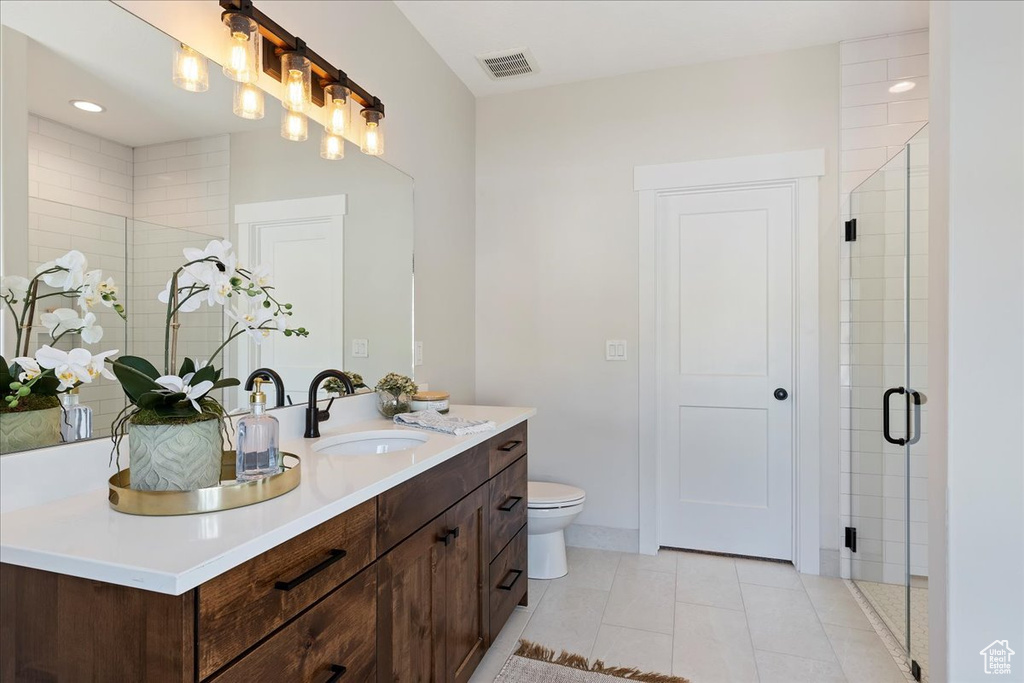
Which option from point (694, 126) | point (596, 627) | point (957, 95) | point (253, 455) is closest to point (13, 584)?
point (253, 455)

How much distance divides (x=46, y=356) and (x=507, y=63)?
2597 millimetres

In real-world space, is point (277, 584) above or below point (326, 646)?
above

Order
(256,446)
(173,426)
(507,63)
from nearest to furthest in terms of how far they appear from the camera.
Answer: (173,426) < (256,446) < (507,63)

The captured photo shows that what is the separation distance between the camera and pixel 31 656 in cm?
86

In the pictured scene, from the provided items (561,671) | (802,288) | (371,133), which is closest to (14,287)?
(371,133)

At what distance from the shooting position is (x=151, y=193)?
125 cm

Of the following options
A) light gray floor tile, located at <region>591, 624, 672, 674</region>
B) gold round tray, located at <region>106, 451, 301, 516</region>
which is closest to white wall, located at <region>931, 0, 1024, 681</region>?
light gray floor tile, located at <region>591, 624, 672, 674</region>

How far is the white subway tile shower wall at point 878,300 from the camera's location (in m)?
1.96

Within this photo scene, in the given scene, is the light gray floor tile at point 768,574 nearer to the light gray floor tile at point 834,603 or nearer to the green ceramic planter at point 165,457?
the light gray floor tile at point 834,603

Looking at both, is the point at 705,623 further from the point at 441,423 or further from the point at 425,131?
the point at 425,131

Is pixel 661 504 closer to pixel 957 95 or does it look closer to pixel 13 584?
pixel 957 95

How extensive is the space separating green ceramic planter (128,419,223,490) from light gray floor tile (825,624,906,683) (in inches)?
85.2

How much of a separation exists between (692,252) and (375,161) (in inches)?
68.9

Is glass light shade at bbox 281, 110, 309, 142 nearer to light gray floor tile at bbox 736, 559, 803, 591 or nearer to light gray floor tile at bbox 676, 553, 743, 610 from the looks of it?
light gray floor tile at bbox 676, 553, 743, 610
